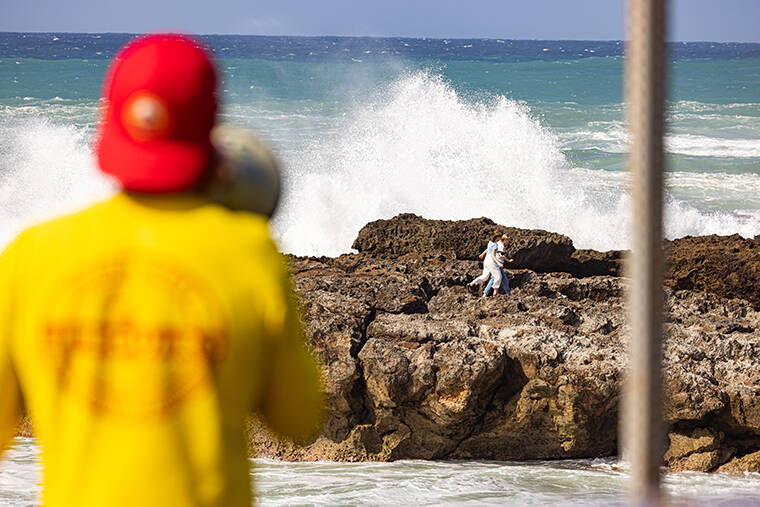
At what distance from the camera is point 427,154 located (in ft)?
62.1

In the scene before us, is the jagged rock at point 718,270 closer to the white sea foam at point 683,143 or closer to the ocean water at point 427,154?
the ocean water at point 427,154

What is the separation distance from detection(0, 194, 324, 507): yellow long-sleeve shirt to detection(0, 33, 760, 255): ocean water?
20 centimetres

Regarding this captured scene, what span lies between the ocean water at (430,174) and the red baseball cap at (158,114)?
0.17 feet

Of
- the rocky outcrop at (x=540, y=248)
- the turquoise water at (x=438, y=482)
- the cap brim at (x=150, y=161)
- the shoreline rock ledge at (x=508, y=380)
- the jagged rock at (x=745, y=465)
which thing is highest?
the rocky outcrop at (x=540, y=248)

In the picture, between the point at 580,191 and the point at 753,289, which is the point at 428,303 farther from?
the point at 580,191

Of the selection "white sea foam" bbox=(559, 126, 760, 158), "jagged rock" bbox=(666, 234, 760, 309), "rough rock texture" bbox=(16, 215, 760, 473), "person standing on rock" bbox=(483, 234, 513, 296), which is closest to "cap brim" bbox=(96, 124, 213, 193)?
"rough rock texture" bbox=(16, 215, 760, 473)

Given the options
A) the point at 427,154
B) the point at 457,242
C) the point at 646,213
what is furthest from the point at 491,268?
the point at 427,154

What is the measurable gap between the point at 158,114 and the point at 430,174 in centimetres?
1672

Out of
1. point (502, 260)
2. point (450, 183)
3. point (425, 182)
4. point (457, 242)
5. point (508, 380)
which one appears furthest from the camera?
point (450, 183)

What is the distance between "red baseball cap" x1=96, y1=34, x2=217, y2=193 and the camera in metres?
1.03

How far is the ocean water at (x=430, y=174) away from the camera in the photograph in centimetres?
576

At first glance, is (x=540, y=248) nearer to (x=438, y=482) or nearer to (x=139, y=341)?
(x=438, y=482)

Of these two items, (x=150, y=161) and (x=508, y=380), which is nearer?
(x=150, y=161)

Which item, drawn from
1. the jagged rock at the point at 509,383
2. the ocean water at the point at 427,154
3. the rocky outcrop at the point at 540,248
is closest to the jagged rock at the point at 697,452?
the jagged rock at the point at 509,383
